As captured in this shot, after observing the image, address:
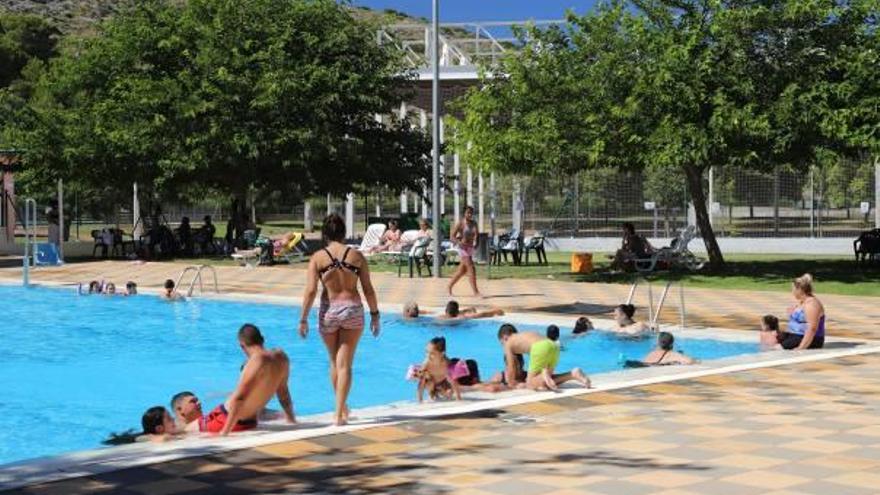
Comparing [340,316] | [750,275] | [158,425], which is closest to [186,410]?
[158,425]

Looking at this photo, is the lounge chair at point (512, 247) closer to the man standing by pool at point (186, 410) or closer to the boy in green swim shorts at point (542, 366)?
the boy in green swim shorts at point (542, 366)

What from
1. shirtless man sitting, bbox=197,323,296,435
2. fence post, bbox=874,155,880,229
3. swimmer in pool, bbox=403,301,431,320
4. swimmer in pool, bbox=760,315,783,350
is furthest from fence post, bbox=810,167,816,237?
shirtless man sitting, bbox=197,323,296,435

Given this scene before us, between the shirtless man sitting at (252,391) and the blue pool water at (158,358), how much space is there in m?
2.40

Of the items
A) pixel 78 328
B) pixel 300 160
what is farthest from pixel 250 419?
pixel 300 160

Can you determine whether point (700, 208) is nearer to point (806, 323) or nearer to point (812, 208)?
point (806, 323)

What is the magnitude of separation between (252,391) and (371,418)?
974 millimetres

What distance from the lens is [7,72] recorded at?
7444 cm

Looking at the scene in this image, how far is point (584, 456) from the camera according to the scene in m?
6.48

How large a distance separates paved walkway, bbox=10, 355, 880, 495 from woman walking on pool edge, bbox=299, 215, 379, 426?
513mm

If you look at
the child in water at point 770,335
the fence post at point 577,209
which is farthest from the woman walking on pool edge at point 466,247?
the fence post at point 577,209

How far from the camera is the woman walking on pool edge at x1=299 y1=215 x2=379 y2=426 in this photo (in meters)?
7.56

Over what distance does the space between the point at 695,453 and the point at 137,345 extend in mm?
10641

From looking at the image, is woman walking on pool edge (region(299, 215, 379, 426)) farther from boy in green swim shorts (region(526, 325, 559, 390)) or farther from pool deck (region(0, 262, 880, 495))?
boy in green swim shorts (region(526, 325, 559, 390))

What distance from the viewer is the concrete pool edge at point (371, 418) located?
6195 mm
